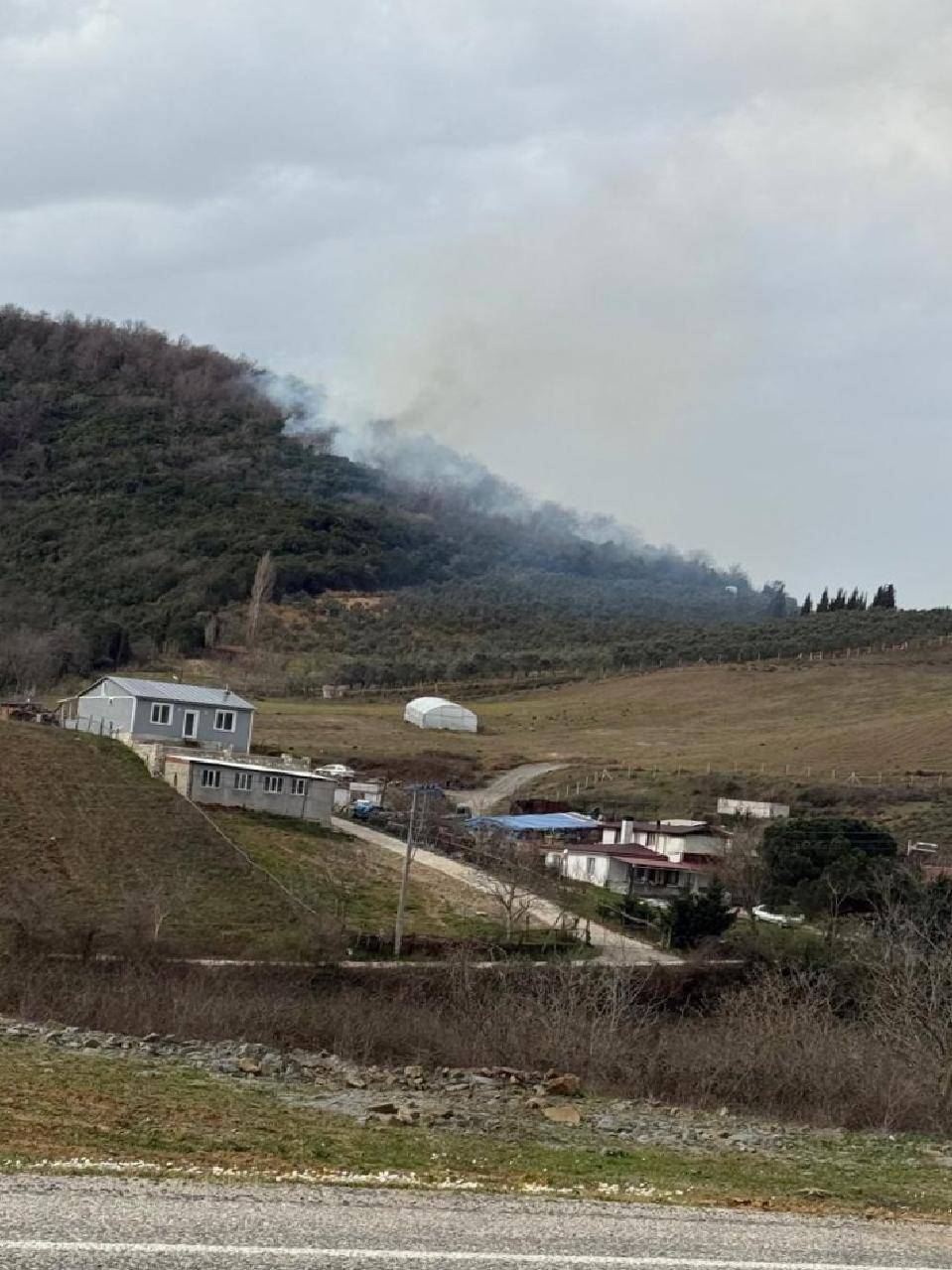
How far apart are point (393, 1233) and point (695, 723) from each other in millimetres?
89419

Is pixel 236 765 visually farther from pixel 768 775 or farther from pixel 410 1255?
pixel 410 1255

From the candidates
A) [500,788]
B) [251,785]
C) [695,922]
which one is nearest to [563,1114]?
[695,922]

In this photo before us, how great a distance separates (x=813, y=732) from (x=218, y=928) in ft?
186

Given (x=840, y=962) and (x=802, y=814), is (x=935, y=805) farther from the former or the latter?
(x=840, y=962)

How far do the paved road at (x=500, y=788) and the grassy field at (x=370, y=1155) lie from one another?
5017 cm

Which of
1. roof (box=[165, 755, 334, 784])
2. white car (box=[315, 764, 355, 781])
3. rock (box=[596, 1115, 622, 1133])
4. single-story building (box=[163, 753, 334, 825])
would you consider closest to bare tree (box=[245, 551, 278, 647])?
white car (box=[315, 764, 355, 781])

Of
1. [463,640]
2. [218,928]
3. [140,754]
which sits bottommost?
[218,928]

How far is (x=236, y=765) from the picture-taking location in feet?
180

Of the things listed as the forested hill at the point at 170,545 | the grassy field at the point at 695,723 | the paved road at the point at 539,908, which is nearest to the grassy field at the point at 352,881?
the paved road at the point at 539,908

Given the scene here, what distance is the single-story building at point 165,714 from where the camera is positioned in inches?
2387

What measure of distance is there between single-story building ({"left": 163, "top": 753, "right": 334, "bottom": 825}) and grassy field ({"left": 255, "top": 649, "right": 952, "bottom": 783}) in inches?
740

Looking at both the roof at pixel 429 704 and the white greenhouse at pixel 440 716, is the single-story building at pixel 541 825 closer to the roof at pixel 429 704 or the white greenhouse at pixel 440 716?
the white greenhouse at pixel 440 716

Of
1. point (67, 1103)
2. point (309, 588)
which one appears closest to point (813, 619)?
point (309, 588)

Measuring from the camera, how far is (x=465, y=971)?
36875 millimetres
